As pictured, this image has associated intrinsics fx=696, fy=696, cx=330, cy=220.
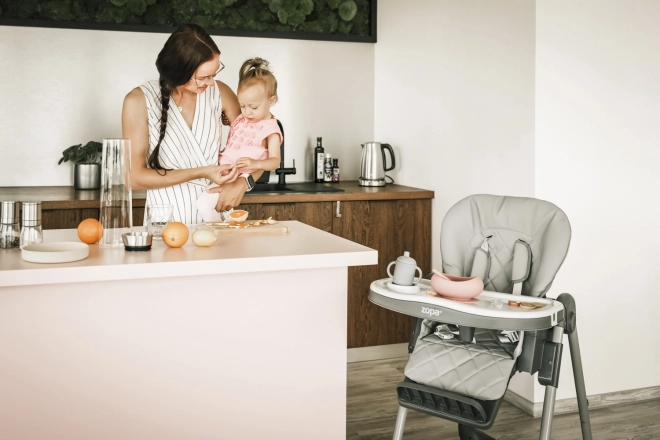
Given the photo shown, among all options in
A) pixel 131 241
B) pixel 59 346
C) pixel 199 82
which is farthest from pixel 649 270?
pixel 59 346

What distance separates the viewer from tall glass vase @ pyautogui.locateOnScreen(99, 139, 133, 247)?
2.13 meters

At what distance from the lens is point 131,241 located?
6.74ft

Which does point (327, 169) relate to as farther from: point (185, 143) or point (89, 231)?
point (89, 231)

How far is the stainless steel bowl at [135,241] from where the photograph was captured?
205cm

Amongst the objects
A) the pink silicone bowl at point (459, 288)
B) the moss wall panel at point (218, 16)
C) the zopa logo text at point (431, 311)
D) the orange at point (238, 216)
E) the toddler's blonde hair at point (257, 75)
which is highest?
the moss wall panel at point (218, 16)

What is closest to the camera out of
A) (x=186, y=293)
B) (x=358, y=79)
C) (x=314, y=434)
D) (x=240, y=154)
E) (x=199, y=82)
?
(x=186, y=293)

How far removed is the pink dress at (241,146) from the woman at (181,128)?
39 millimetres

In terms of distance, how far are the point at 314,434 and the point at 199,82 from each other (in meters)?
1.35

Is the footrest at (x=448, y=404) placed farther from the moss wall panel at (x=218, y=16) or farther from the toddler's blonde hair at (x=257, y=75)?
the moss wall panel at (x=218, y=16)

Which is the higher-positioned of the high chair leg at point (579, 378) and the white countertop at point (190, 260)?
the white countertop at point (190, 260)

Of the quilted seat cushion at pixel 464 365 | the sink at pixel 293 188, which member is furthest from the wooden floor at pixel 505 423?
the sink at pixel 293 188

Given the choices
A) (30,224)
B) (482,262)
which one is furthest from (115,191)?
(482,262)

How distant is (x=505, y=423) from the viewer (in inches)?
122

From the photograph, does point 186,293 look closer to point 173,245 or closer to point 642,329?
point 173,245
